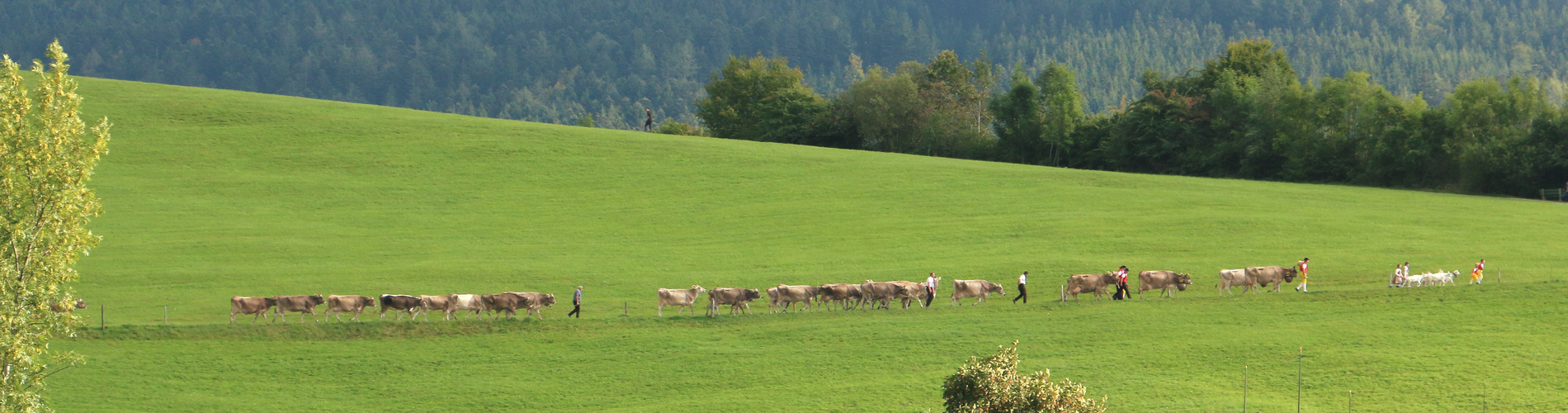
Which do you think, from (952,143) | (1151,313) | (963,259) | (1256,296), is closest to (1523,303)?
(1256,296)

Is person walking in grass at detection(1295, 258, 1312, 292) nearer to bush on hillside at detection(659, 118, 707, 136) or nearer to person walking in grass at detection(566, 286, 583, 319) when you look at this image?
person walking in grass at detection(566, 286, 583, 319)

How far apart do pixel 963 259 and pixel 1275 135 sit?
4195 cm

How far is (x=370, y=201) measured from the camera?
178 feet

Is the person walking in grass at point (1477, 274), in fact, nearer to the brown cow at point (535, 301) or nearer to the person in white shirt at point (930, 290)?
the person in white shirt at point (930, 290)

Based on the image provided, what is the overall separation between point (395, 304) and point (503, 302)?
9.53 ft

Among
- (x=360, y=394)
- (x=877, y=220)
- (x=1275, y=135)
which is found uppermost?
(x=1275, y=135)

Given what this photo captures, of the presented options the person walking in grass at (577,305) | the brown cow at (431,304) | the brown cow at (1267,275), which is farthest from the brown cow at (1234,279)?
the brown cow at (431,304)

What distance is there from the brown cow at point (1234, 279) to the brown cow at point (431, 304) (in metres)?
22.9

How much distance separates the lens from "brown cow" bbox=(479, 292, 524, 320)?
115 ft

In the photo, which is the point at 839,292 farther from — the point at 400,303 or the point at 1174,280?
the point at 400,303

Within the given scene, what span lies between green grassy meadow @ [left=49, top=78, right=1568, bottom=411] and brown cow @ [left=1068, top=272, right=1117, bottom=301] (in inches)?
19.1

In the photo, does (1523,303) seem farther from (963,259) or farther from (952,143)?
(952,143)

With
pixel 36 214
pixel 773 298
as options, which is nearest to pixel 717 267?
pixel 773 298

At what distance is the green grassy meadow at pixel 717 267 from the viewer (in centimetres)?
2903
